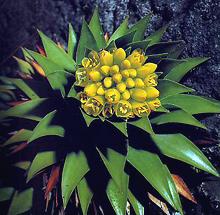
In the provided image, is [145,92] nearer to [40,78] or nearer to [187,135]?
[187,135]

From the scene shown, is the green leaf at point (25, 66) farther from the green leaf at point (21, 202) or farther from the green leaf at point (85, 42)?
the green leaf at point (21, 202)

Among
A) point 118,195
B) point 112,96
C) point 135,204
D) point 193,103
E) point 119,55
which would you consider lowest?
point 135,204

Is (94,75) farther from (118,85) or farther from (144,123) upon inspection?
(144,123)

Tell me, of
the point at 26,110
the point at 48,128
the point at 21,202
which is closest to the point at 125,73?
the point at 48,128

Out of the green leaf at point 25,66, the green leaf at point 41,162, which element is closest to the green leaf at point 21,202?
the green leaf at point 41,162

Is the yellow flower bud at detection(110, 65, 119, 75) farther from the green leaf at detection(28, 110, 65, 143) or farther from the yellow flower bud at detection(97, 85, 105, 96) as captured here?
the green leaf at detection(28, 110, 65, 143)

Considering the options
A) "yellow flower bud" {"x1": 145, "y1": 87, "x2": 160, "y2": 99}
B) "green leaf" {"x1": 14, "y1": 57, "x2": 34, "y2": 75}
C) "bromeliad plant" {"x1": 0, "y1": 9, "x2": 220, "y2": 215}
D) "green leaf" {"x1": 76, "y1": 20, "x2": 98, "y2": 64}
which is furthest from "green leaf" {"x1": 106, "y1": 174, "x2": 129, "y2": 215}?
"green leaf" {"x1": 14, "y1": 57, "x2": 34, "y2": 75}
